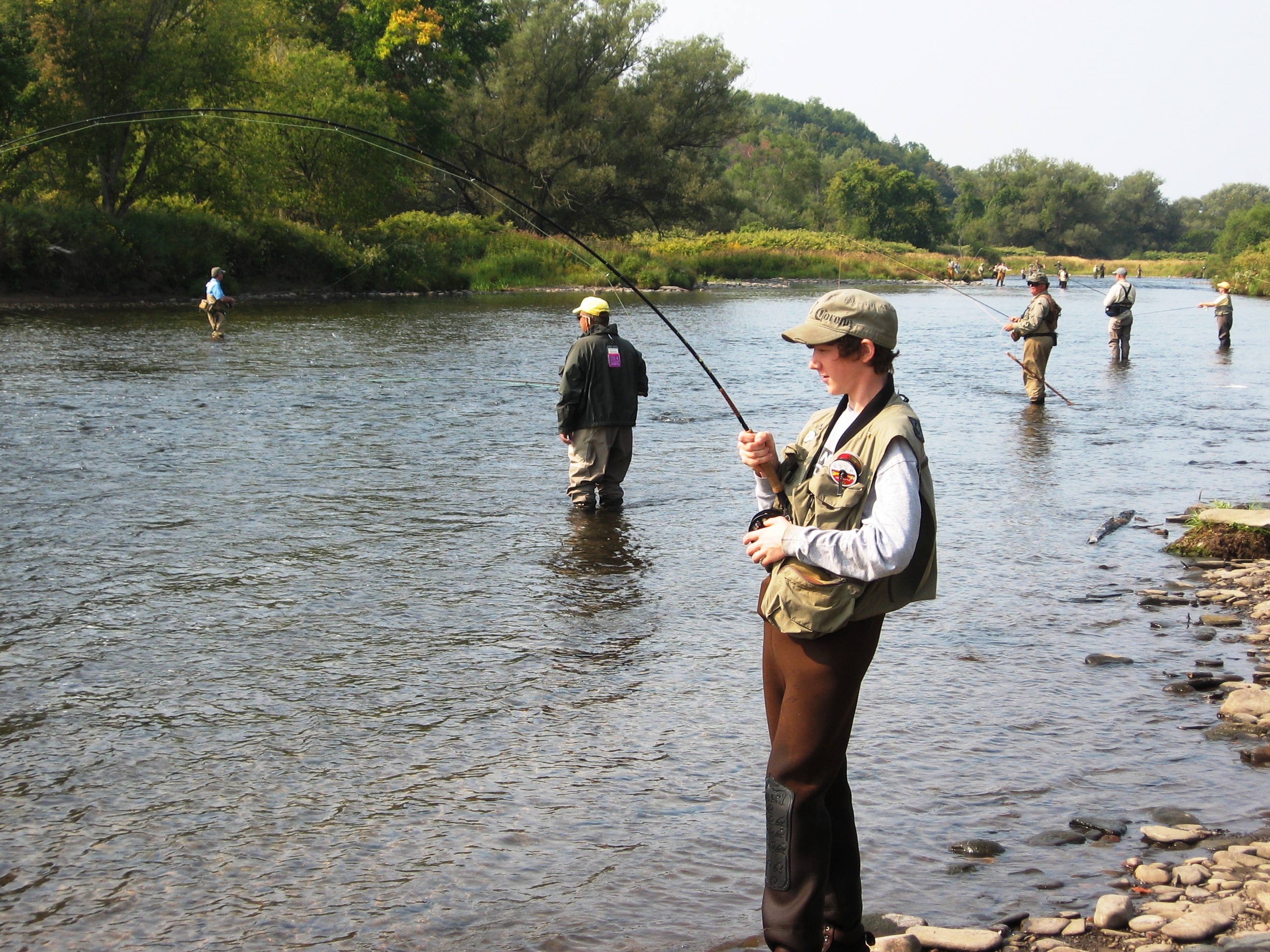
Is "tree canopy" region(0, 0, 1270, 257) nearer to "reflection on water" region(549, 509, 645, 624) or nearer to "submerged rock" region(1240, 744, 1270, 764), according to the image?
"reflection on water" region(549, 509, 645, 624)

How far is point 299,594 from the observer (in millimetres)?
7367

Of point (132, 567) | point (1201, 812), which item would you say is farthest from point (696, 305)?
point (1201, 812)

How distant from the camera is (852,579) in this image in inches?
119

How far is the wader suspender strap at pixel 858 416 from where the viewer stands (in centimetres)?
312

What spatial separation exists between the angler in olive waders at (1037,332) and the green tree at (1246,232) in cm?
6547

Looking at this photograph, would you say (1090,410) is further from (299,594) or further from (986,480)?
(299,594)

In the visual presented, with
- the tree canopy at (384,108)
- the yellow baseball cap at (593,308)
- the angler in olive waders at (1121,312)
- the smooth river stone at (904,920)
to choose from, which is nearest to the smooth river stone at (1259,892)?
the smooth river stone at (904,920)

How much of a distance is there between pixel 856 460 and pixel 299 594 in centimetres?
508

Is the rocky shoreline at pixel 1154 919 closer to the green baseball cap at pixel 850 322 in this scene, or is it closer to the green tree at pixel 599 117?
the green baseball cap at pixel 850 322

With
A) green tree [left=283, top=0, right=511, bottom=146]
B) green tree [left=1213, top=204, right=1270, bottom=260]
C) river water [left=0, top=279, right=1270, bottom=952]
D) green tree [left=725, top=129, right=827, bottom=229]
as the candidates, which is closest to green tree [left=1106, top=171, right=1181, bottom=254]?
green tree [left=725, top=129, right=827, bottom=229]

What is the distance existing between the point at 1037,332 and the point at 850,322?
44.8 feet

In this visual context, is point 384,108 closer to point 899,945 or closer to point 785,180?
A: point 899,945

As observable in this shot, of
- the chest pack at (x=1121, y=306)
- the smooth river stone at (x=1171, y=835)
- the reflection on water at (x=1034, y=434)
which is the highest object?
the chest pack at (x=1121, y=306)

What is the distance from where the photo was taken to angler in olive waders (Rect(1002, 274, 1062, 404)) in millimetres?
15711
